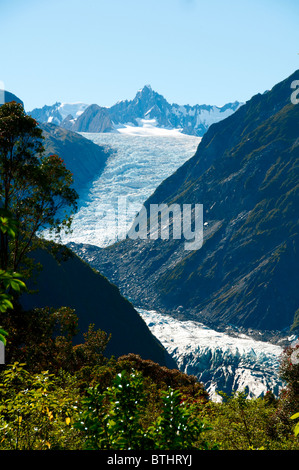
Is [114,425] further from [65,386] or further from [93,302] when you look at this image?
[93,302]

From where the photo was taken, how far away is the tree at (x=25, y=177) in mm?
26719

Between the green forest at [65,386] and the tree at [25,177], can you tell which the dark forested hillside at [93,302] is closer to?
the green forest at [65,386]

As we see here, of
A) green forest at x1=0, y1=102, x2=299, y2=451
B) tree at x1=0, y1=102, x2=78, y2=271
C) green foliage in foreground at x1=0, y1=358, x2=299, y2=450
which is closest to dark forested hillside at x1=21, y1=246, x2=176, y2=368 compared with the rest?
green forest at x1=0, y1=102, x2=299, y2=451

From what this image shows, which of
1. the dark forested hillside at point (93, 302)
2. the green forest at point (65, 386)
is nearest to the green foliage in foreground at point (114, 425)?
the green forest at point (65, 386)

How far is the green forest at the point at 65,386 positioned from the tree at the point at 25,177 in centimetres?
7

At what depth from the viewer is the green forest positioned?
882 cm

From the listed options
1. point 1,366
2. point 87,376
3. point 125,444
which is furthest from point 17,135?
point 125,444

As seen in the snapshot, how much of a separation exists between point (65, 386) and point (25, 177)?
14412 millimetres

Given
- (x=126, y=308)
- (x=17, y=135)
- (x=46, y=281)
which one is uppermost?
(x=17, y=135)

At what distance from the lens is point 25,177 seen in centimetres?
2789

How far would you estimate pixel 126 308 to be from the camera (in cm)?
16325

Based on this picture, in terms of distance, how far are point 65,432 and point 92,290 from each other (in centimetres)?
14972

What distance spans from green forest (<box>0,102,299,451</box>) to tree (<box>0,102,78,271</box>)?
0.07m
